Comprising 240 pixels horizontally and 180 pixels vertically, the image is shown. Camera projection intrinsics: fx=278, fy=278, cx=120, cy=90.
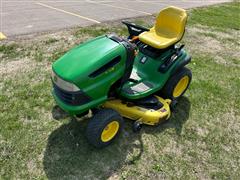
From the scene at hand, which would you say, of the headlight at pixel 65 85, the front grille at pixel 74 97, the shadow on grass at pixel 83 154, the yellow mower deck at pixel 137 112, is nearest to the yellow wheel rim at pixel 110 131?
the shadow on grass at pixel 83 154

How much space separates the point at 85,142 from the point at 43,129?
0.62m

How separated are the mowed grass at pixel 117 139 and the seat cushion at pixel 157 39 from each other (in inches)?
42.5

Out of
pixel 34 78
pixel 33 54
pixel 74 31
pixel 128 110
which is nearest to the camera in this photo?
pixel 128 110

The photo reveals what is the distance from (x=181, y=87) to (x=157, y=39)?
948mm

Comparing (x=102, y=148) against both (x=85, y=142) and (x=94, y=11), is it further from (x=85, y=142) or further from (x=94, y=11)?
(x=94, y=11)

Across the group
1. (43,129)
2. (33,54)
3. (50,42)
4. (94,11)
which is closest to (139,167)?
(43,129)

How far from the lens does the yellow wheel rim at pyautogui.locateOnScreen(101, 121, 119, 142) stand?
3.37 metres

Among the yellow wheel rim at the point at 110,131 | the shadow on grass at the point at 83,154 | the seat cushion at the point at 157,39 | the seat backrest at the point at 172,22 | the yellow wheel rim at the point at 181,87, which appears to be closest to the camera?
the shadow on grass at the point at 83,154

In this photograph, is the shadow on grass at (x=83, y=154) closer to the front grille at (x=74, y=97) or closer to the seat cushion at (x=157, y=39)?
the front grille at (x=74, y=97)

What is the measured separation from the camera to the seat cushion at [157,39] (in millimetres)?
3887

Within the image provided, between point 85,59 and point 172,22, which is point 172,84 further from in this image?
point 85,59

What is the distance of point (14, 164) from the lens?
3164mm

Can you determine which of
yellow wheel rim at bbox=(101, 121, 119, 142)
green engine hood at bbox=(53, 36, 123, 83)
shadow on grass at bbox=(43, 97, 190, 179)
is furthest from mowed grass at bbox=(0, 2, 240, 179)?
green engine hood at bbox=(53, 36, 123, 83)

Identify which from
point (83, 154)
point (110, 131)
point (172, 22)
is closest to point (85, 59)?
point (110, 131)
